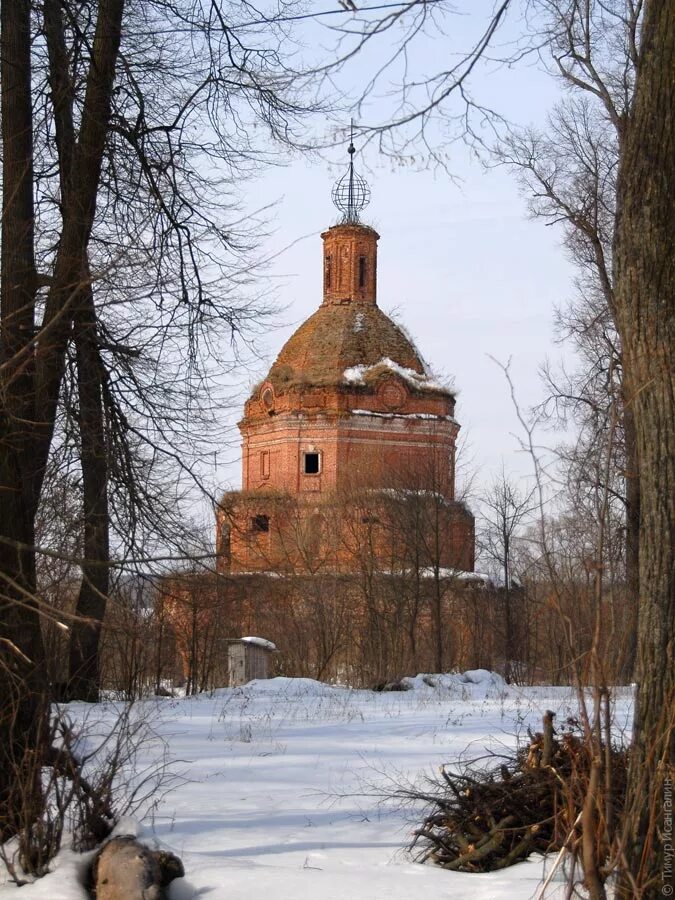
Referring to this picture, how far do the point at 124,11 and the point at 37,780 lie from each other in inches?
258

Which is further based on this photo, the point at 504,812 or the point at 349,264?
the point at 349,264

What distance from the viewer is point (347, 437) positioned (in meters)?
45.1

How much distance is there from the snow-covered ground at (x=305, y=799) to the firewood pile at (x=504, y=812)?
0.13 metres

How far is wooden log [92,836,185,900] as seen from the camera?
489 cm

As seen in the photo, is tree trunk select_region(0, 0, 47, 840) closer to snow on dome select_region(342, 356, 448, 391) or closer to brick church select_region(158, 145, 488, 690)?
brick church select_region(158, 145, 488, 690)

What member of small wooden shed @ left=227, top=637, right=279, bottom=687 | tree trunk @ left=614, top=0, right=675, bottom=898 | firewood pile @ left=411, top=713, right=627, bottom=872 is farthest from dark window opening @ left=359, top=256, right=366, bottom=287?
tree trunk @ left=614, top=0, right=675, bottom=898

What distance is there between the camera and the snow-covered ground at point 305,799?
16.4 ft

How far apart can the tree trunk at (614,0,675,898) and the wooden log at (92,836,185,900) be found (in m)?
2.03

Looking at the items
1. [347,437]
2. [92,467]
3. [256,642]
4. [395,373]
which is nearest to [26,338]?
[92,467]

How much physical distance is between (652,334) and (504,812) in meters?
2.40

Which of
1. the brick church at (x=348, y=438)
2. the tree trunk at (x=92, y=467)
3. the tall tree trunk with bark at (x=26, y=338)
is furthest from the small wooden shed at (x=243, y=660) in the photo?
the brick church at (x=348, y=438)

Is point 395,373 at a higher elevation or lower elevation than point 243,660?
higher

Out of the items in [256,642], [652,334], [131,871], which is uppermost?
[652,334]

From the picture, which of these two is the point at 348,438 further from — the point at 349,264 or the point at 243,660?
the point at 243,660
